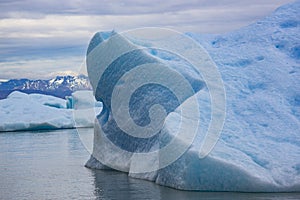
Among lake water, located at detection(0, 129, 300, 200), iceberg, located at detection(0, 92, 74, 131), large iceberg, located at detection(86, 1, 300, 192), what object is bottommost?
iceberg, located at detection(0, 92, 74, 131)

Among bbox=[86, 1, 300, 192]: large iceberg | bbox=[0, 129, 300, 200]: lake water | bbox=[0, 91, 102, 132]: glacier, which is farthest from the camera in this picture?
bbox=[0, 91, 102, 132]: glacier

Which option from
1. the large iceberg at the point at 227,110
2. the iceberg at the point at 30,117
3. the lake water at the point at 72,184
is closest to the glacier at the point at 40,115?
the iceberg at the point at 30,117

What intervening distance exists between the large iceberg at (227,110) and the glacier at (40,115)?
69.0 feet

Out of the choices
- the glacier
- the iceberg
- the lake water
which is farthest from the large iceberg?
the iceberg

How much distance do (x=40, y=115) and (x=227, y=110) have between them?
84.6 feet

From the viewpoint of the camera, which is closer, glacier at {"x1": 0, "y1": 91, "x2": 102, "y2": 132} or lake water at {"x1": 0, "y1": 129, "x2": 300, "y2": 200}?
lake water at {"x1": 0, "y1": 129, "x2": 300, "y2": 200}

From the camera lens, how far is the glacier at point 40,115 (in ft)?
117

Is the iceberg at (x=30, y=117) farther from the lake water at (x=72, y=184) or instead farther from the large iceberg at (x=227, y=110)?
the large iceberg at (x=227, y=110)

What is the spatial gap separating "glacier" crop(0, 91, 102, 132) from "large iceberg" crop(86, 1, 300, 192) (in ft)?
69.0

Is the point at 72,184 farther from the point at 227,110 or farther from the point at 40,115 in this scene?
the point at 40,115

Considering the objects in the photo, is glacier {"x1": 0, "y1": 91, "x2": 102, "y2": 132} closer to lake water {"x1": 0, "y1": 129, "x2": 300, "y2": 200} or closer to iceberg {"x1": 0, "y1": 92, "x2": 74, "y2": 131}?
iceberg {"x1": 0, "y1": 92, "x2": 74, "y2": 131}

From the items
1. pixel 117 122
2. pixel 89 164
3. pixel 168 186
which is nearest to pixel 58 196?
pixel 168 186

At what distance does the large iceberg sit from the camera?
1017 cm

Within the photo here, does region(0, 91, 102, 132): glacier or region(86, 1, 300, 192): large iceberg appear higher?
region(86, 1, 300, 192): large iceberg
